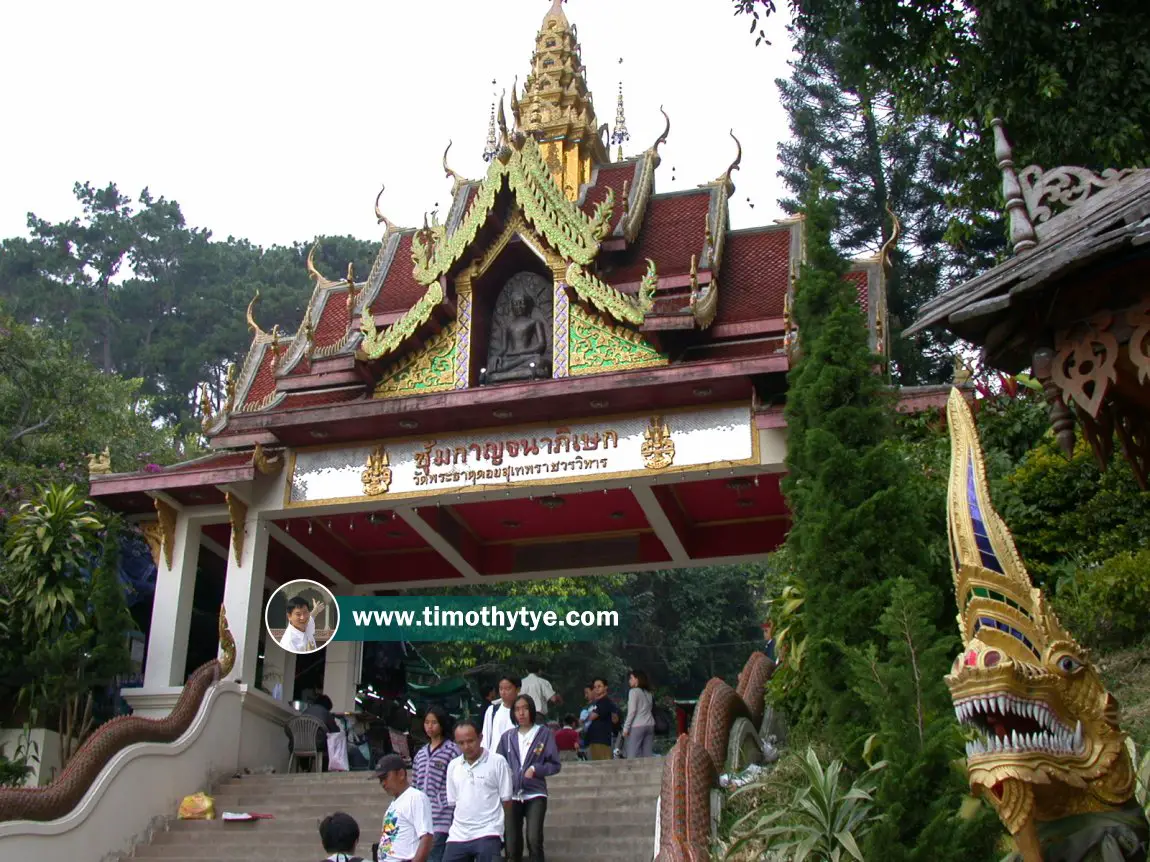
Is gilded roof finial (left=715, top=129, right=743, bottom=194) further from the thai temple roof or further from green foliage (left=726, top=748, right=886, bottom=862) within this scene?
green foliage (left=726, top=748, right=886, bottom=862)

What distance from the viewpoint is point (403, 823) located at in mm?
7516

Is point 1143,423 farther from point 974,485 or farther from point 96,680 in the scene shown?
point 96,680

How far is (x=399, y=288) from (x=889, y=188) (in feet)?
47.1

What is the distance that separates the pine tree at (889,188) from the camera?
26.1 metres

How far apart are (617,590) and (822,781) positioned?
90.0 feet

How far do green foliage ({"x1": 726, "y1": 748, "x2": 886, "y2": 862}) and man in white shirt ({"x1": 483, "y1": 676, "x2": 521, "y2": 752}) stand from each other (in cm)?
243

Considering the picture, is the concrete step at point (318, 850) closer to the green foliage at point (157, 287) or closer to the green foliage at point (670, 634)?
the green foliage at point (670, 634)

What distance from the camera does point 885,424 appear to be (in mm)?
10195

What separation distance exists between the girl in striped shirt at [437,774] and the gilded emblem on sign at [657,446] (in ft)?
16.6

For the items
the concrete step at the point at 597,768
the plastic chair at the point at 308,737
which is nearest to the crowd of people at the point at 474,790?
the concrete step at the point at 597,768

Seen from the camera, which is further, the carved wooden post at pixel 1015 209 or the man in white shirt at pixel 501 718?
the man in white shirt at pixel 501 718

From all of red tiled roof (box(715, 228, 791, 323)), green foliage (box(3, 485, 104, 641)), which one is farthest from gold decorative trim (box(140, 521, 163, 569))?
red tiled roof (box(715, 228, 791, 323))

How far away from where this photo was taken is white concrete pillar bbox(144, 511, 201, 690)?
1460cm

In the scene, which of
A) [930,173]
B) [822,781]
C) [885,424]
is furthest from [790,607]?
[930,173]
